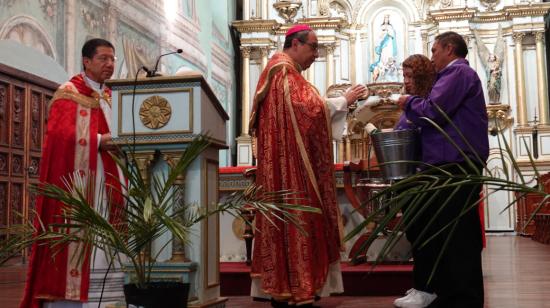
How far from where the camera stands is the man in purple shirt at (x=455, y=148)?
2.98m

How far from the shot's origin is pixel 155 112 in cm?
295

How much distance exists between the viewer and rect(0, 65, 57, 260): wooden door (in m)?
7.03

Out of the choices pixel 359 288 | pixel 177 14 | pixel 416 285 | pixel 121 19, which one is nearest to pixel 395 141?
pixel 416 285

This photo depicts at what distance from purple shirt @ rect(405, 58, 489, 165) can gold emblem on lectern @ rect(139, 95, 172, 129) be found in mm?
1207

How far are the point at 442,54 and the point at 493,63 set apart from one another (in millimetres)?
11443

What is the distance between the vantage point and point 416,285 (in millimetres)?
3582

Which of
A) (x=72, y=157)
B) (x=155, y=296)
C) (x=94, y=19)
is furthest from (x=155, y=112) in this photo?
(x=94, y=19)

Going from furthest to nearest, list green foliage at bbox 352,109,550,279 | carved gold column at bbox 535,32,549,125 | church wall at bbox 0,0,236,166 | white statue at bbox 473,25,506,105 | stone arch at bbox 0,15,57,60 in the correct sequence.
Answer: white statue at bbox 473,25,506,105 → carved gold column at bbox 535,32,549,125 → church wall at bbox 0,0,236,166 → stone arch at bbox 0,15,57,60 → green foliage at bbox 352,109,550,279

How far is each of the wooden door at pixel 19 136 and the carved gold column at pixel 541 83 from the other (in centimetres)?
1033

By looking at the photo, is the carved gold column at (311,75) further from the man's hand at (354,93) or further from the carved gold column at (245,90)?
the man's hand at (354,93)

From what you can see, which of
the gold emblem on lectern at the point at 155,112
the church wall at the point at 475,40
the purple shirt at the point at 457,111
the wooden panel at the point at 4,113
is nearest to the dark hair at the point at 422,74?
the purple shirt at the point at 457,111

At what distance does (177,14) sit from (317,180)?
8381 millimetres

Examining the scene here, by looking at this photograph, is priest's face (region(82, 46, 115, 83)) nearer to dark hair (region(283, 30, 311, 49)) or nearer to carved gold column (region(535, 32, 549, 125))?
dark hair (region(283, 30, 311, 49))

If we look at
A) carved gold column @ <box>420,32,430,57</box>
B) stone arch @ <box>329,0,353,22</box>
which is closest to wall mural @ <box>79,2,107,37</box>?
stone arch @ <box>329,0,353,22</box>
